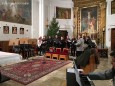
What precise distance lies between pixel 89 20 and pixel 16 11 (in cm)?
785

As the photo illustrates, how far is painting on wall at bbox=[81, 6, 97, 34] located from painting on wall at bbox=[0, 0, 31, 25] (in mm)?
6110

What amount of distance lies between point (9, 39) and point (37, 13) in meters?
4.63

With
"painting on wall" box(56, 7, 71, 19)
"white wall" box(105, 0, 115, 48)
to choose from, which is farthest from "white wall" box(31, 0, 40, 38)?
"white wall" box(105, 0, 115, 48)

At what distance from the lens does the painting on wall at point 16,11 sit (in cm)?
1146

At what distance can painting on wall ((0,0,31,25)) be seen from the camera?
11.5 meters

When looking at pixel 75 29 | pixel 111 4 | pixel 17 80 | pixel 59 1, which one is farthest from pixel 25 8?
pixel 17 80

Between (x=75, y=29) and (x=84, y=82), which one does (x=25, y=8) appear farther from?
(x=84, y=82)

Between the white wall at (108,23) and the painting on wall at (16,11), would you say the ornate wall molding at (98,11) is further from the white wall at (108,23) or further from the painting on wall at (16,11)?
the painting on wall at (16,11)

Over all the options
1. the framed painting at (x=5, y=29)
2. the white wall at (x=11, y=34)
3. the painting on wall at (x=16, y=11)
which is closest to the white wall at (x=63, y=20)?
the painting on wall at (x=16, y=11)

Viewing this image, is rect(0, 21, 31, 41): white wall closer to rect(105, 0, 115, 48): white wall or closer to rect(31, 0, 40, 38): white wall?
rect(31, 0, 40, 38): white wall

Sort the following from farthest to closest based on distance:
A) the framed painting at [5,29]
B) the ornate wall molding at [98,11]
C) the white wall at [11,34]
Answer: the ornate wall molding at [98,11]
the framed painting at [5,29]
the white wall at [11,34]

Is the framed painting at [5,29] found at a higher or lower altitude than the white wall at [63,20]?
lower

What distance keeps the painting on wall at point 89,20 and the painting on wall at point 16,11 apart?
20.0ft

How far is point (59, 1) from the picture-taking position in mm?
17047
